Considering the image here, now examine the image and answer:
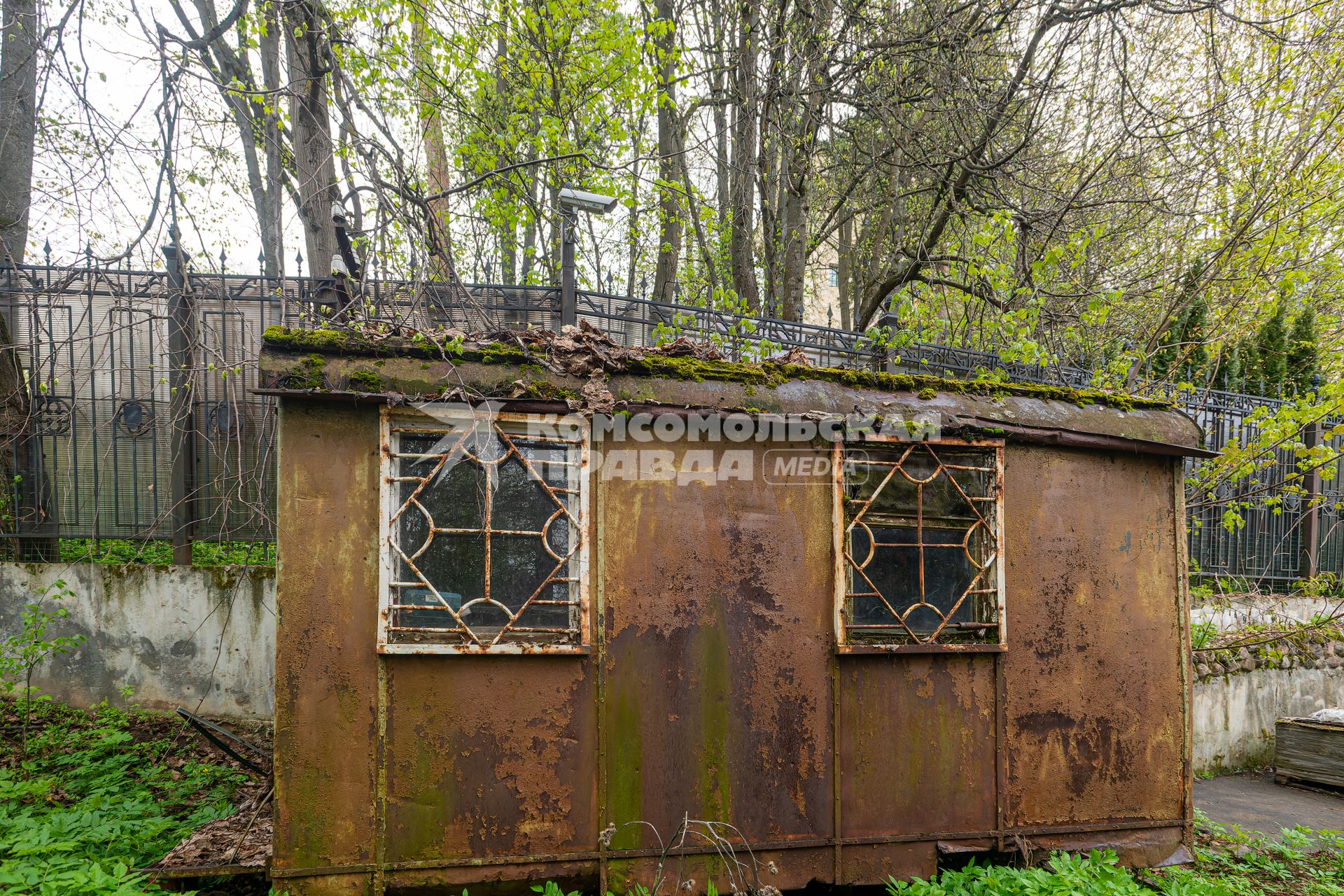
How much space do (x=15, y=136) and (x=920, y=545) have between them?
800 cm

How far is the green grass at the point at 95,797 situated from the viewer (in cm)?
284

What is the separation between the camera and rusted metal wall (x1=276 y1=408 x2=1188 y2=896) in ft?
9.71

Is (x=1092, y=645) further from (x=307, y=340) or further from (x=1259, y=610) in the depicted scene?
(x=1259, y=610)

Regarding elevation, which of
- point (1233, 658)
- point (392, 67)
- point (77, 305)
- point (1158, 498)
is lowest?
point (1233, 658)

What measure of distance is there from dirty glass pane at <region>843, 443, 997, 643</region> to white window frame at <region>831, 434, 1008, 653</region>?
0.8 inches

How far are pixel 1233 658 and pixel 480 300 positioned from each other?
27.1 feet

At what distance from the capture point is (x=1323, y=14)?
6531 millimetres

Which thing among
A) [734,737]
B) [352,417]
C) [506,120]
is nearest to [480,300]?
[352,417]

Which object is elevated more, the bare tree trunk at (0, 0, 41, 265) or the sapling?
the bare tree trunk at (0, 0, 41, 265)

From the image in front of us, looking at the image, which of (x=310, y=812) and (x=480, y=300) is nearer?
(x=310, y=812)

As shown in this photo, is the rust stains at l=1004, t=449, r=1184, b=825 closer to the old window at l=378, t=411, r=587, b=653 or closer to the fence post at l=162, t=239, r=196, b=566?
the old window at l=378, t=411, r=587, b=653

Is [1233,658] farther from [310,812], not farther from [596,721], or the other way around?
[310,812]

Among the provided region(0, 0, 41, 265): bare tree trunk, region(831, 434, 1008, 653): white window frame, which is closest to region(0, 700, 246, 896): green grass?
region(831, 434, 1008, 653): white window frame

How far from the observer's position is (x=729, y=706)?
3271 mm
